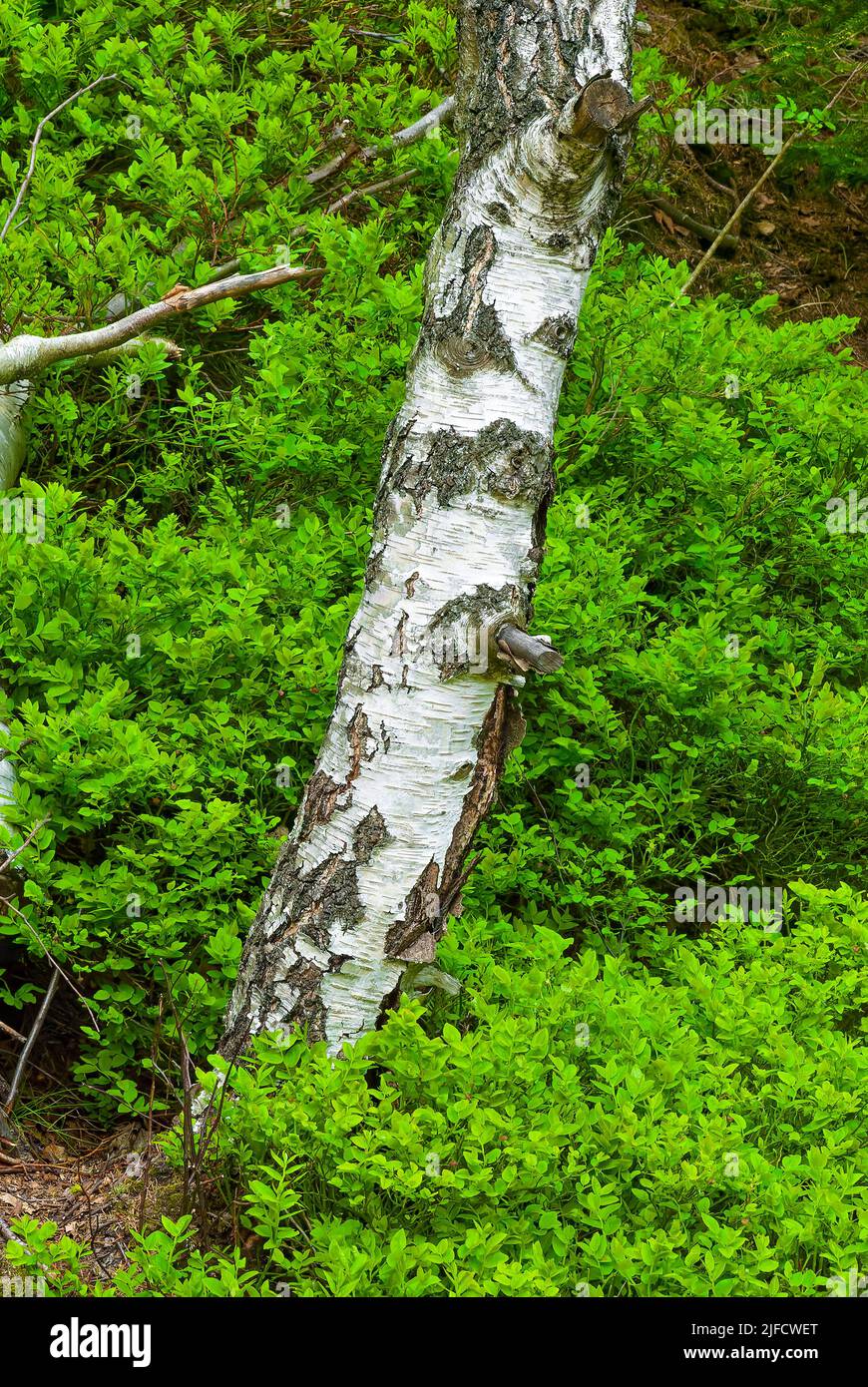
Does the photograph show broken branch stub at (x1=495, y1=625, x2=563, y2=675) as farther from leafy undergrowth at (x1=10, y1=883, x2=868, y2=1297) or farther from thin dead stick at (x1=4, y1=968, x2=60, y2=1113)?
thin dead stick at (x1=4, y1=968, x2=60, y2=1113)

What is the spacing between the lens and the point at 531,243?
3.06 metres

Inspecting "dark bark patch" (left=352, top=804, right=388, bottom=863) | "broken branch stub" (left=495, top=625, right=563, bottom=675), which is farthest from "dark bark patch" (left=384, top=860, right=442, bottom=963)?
"broken branch stub" (left=495, top=625, right=563, bottom=675)

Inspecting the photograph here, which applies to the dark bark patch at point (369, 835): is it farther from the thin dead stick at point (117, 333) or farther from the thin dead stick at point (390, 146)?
the thin dead stick at point (390, 146)

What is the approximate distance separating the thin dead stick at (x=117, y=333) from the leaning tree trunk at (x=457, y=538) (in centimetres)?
102

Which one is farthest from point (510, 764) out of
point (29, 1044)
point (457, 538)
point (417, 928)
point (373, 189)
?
point (373, 189)

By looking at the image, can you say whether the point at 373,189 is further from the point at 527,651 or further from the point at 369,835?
the point at 369,835

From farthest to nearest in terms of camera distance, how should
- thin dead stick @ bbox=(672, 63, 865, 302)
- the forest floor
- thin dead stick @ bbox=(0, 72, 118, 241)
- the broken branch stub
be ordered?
the forest floor → thin dead stick @ bbox=(672, 63, 865, 302) → thin dead stick @ bbox=(0, 72, 118, 241) → the broken branch stub

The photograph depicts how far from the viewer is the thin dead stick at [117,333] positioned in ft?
12.9

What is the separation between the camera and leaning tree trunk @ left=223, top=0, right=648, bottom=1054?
9.87 feet

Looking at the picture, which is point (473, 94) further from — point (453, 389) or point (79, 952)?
point (79, 952)

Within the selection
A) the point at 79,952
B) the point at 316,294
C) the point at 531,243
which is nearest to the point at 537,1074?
the point at 79,952

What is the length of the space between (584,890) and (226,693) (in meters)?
1.34

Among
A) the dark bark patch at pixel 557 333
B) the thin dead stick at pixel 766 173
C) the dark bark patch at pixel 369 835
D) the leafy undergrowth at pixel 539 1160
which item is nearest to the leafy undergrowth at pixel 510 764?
the leafy undergrowth at pixel 539 1160

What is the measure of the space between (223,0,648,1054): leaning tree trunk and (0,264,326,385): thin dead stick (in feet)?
3.36
